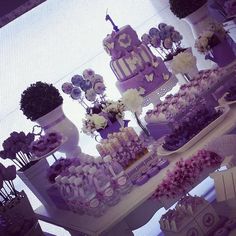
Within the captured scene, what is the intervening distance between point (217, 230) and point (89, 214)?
0.69 metres

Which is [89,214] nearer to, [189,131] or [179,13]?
[189,131]

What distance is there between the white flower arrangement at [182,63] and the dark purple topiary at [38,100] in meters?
0.89

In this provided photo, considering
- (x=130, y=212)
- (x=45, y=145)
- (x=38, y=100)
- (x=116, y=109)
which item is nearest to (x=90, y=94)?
(x=116, y=109)

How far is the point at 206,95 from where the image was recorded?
2.92m

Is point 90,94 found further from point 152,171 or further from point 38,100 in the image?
point 152,171

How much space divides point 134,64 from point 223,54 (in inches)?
26.1

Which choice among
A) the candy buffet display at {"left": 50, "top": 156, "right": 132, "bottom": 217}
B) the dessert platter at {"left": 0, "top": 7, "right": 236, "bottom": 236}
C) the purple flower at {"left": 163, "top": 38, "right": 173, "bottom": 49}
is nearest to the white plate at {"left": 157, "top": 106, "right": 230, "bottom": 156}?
the dessert platter at {"left": 0, "top": 7, "right": 236, "bottom": 236}

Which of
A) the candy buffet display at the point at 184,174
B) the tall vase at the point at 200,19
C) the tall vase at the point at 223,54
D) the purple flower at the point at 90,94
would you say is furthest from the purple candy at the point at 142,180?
the tall vase at the point at 200,19

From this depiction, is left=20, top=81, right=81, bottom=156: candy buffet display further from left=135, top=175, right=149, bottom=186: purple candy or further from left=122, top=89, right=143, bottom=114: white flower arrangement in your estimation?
left=135, top=175, right=149, bottom=186: purple candy

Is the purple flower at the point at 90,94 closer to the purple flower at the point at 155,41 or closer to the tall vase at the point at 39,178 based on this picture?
the tall vase at the point at 39,178

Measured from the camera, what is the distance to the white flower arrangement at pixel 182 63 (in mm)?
3238

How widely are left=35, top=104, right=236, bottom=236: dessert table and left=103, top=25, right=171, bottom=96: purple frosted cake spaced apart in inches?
29.6

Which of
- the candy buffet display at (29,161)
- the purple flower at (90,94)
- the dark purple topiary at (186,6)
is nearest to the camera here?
the candy buffet display at (29,161)

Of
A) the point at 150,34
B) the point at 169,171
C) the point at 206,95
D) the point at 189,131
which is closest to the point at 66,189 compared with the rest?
the point at 169,171
